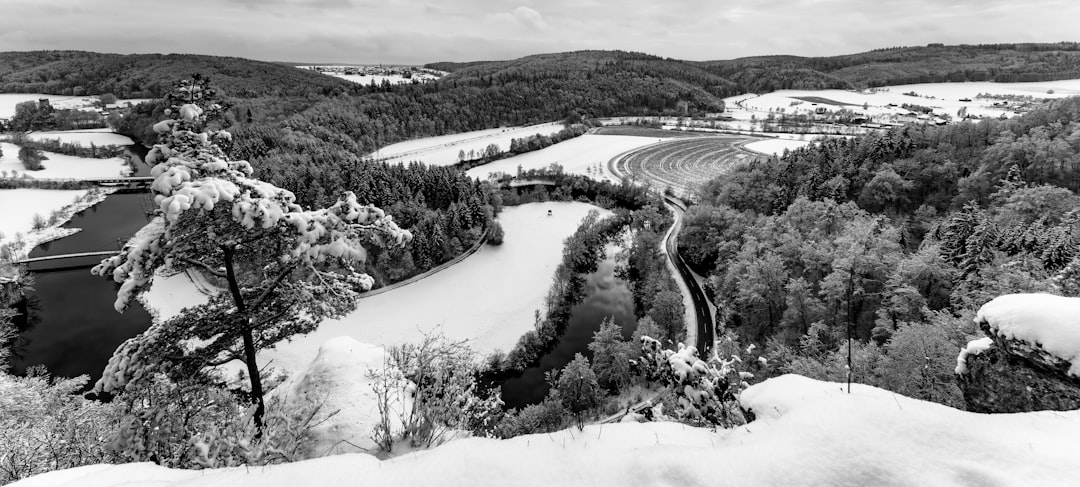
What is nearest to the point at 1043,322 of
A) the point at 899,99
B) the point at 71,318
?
the point at 71,318

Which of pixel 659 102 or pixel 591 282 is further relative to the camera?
pixel 659 102

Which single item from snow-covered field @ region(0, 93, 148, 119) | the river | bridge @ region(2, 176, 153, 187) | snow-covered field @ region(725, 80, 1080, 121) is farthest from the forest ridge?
the river

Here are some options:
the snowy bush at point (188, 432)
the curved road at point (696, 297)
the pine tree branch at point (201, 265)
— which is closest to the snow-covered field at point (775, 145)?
the curved road at point (696, 297)

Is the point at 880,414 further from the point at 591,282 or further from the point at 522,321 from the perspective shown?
the point at 591,282

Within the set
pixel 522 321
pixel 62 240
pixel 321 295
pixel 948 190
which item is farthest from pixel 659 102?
pixel 321 295

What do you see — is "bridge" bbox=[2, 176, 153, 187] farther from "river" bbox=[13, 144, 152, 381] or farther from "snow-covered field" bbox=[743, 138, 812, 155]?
"snow-covered field" bbox=[743, 138, 812, 155]

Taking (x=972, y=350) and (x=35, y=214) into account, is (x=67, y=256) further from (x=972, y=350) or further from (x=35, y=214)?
(x=972, y=350)
